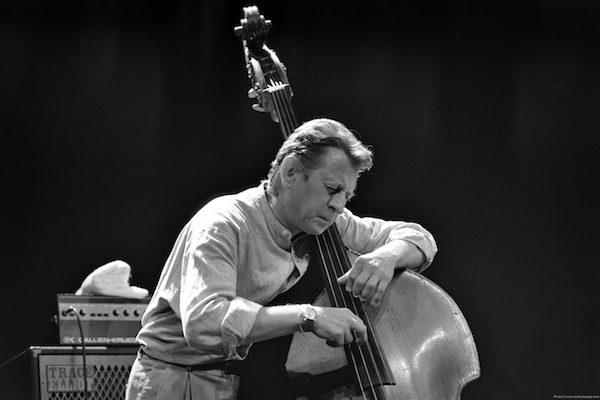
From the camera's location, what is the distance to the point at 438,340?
2.03m

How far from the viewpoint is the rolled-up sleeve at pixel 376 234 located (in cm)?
232

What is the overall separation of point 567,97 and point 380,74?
0.85 meters

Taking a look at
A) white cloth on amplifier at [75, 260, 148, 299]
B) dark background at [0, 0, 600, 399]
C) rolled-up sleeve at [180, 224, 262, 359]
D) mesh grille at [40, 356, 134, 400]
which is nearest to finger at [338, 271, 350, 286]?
rolled-up sleeve at [180, 224, 262, 359]

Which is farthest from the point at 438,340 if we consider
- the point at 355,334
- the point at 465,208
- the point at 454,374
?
the point at 465,208

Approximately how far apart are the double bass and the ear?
0.15m

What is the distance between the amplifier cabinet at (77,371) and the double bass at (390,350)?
85 centimetres

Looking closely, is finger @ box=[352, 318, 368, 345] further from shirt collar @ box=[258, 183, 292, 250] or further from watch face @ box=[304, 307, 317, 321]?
shirt collar @ box=[258, 183, 292, 250]

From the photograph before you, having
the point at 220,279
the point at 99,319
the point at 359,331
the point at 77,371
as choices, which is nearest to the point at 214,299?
the point at 220,279

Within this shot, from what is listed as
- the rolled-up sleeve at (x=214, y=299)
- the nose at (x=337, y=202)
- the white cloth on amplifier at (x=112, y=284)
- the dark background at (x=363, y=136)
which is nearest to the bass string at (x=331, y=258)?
the nose at (x=337, y=202)

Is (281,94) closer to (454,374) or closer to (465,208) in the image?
(454,374)

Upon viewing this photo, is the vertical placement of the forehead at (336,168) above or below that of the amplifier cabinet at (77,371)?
above

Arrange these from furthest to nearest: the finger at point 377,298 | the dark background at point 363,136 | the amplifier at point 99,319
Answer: the dark background at point 363,136 → the amplifier at point 99,319 → the finger at point 377,298

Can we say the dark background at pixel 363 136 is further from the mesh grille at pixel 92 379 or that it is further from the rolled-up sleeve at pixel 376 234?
the rolled-up sleeve at pixel 376 234

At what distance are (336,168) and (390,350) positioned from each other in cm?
42
